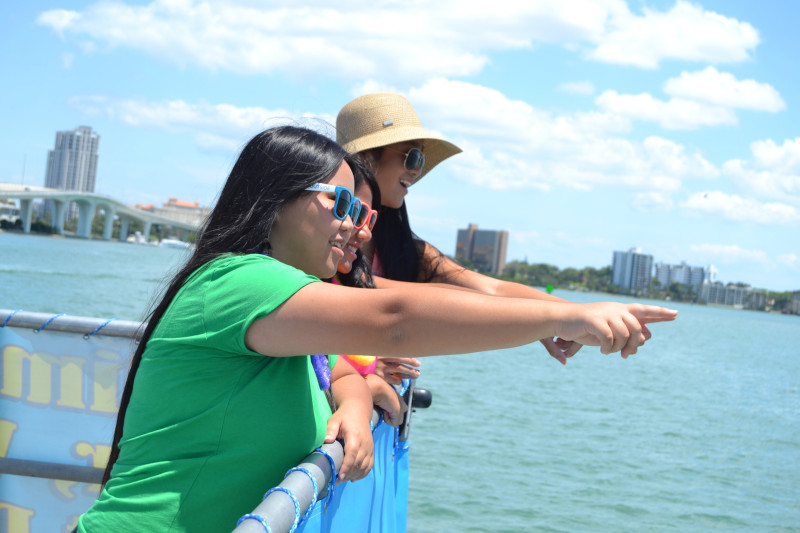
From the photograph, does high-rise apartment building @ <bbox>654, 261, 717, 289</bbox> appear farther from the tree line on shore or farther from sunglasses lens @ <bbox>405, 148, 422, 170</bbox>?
sunglasses lens @ <bbox>405, 148, 422, 170</bbox>

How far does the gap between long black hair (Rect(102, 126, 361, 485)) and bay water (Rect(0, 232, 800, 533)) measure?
13.4 inches

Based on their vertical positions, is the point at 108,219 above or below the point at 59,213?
above

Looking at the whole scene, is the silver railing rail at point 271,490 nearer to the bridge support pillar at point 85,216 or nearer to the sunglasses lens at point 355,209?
the sunglasses lens at point 355,209

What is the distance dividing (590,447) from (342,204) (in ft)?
38.7

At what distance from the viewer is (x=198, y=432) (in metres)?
1.46

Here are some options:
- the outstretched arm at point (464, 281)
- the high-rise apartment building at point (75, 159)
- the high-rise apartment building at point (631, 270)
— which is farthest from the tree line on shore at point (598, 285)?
the high-rise apartment building at point (75, 159)

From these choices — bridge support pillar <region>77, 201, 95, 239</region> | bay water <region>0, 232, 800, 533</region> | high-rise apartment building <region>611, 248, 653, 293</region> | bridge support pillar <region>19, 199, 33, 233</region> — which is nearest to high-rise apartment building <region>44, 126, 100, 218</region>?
bridge support pillar <region>77, 201, 95, 239</region>

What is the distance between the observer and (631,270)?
13000cm

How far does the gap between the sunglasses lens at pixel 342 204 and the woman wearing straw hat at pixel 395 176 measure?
140cm

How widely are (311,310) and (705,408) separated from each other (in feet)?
63.4

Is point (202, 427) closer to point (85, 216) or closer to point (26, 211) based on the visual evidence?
point (26, 211)

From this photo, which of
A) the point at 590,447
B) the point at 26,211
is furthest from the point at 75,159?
the point at 590,447

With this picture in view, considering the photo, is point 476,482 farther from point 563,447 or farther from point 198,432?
point 198,432

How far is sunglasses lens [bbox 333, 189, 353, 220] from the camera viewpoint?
1726 mm
